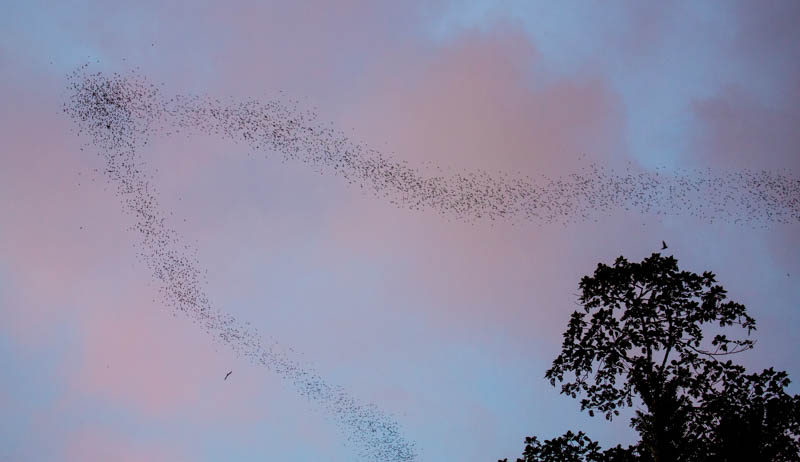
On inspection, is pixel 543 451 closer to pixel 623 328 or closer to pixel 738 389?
pixel 623 328

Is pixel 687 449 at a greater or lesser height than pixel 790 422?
lesser

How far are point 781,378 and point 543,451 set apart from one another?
6364 mm

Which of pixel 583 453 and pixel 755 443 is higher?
pixel 755 443

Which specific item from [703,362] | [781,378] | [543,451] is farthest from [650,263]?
[543,451]

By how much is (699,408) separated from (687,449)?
1122 millimetres

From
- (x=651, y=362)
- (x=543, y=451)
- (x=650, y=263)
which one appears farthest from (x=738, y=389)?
(x=543, y=451)

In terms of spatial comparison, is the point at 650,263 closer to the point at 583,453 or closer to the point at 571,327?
the point at 571,327

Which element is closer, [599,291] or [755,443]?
[755,443]

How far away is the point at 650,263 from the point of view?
62.5 feet

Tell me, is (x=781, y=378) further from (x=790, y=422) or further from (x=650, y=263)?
(x=650, y=263)

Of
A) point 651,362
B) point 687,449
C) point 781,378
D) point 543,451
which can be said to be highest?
point 781,378

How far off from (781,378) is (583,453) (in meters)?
5.42

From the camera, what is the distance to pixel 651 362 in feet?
61.8

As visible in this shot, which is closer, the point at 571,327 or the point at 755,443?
the point at 755,443
